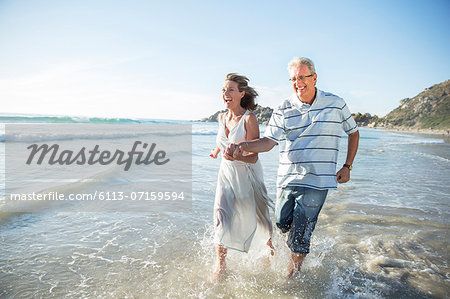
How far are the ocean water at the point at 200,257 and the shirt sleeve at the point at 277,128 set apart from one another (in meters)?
1.47

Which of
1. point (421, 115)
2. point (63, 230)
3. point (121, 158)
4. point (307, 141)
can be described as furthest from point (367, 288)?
point (421, 115)

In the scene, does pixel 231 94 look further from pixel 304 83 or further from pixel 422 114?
pixel 422 114

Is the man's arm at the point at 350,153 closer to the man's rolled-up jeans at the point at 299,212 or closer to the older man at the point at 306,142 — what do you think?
the older man at the point at 306,142

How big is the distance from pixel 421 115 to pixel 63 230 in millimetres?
118758

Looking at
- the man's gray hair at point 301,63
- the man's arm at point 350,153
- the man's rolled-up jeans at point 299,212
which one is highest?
the man's gray hair at point 301,63

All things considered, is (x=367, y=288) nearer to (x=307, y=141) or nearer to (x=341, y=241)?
(x=341, y=241)

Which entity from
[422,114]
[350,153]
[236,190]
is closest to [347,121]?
[350,153]

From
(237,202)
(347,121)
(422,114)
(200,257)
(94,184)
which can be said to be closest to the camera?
(347,121)

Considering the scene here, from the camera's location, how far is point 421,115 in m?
103

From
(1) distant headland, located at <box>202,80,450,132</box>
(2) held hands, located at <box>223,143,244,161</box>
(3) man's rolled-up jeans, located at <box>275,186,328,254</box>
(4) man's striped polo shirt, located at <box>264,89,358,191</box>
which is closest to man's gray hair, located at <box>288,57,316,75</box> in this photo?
(4) man's striped polo shirt, located at <box>264,89,358,191</box>

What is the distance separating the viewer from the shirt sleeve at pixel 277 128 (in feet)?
10.8

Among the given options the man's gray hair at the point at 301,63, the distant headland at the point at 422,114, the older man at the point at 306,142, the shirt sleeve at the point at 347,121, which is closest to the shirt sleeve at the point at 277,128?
the older man at the point at 306,142

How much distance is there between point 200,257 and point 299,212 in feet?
5.08

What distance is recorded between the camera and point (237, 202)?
3.67 meters
